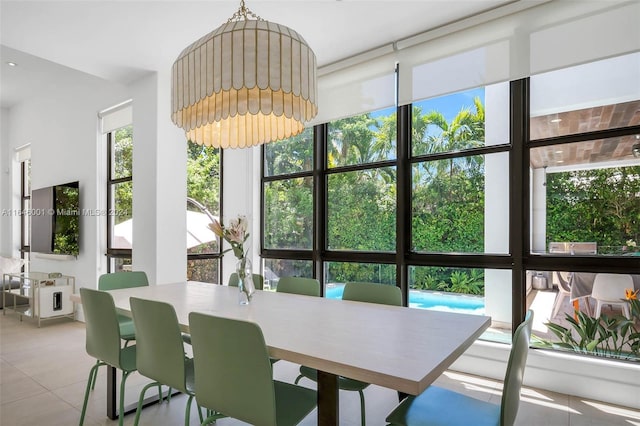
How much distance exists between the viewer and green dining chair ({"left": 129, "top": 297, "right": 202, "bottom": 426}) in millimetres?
1742

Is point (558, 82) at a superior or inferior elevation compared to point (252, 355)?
superior

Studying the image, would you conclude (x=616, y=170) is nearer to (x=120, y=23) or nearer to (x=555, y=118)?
(x=555, y=118)

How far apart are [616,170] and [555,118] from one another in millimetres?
560

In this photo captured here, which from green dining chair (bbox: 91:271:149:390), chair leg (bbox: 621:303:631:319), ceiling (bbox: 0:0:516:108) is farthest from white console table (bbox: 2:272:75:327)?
chair leg (bbox: 621:303:631:319)

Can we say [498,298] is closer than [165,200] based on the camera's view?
Yes

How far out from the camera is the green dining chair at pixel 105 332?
6.77 ft

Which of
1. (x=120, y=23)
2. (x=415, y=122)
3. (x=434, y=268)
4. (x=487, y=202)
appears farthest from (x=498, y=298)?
(x=120, y=23)

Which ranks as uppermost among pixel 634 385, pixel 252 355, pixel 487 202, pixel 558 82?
pixel 558 82

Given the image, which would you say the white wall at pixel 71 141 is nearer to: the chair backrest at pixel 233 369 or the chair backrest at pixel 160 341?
the chair backrest at pixel 160 341

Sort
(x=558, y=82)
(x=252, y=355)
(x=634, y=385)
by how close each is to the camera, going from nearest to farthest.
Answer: (x=252, y=355), (x=634, y=385), (x=558, y=82)

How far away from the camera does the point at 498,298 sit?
10.5ft

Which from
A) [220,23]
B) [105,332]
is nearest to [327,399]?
[105,332]

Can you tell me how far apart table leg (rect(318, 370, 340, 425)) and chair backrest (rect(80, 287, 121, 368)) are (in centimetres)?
122

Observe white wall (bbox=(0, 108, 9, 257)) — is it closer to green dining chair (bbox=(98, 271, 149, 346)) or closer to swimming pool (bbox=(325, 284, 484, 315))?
green dining chair (bbox=(98, 271, 149, 346))
